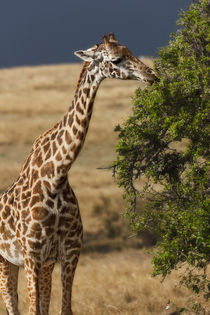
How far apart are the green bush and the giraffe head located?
84.4 inches

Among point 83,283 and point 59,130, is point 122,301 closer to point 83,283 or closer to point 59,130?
point 83,283

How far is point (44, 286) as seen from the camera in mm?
11953

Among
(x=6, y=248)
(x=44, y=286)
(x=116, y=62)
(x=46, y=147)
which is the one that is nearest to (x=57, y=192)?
(x=46, y=147)

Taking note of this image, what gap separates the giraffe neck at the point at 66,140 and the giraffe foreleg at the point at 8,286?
2353 millimetres

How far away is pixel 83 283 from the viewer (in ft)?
57.2

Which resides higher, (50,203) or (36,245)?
(50,203)

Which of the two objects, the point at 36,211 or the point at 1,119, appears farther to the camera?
the point at 1,119

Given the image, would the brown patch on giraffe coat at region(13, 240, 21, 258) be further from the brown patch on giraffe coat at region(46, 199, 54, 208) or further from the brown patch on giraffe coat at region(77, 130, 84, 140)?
the brown patch on giraffe coat at region(77, 130, 84, 140)

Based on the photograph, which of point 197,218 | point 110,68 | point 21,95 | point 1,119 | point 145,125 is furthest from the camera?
point 21,95

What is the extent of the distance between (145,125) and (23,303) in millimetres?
5796

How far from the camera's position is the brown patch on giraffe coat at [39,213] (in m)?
10.6

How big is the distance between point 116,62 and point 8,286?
5.37m

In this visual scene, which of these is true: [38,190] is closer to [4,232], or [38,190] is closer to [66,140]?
[66,140]

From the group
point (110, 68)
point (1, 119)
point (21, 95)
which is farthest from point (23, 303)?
point (21, 95)
